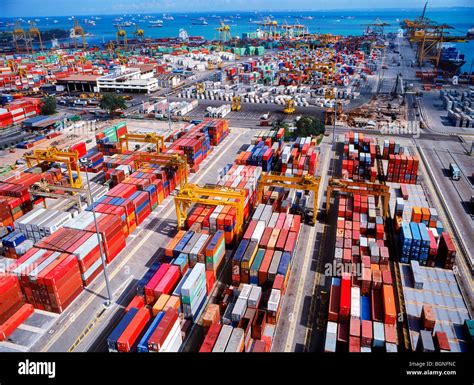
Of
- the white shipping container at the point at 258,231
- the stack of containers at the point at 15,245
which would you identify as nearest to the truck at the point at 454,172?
the white shipping container at the point at 258,231

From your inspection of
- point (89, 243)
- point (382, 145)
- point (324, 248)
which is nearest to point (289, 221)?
point (324, 248)

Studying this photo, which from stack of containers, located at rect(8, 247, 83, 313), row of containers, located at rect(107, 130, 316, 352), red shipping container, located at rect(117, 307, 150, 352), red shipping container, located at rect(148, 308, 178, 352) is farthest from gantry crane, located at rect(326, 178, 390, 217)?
stack of containers, located at rect(8, 247, 83, 313)

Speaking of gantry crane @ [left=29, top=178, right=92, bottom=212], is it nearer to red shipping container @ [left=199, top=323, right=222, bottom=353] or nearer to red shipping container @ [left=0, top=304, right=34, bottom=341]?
red shipping container @ [left=0, top=304, right=34, bottom=341]

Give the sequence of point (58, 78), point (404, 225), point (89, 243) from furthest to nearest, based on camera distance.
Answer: point (58, 78) < point (404, 225) < point (89, 243)

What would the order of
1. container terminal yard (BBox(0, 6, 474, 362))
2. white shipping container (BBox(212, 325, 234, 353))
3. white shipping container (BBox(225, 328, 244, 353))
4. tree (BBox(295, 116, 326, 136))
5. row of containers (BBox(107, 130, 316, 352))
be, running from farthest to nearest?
tree (BBox(295, 116, 326, 136)), container terminal yard (BBox(0, 6, 474, 362)), row of containers (BBox(107, 130, 316, 352)), white shipping container (BBox(225, 328, 244, 353)), white shipping container (BBox(212, 325, 234, 353))

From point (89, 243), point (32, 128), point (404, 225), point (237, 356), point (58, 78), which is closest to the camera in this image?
point (237, 356)

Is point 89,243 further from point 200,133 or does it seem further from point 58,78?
point 58,78

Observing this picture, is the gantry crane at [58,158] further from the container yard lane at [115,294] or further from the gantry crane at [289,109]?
the gantry crane at [289,109]
